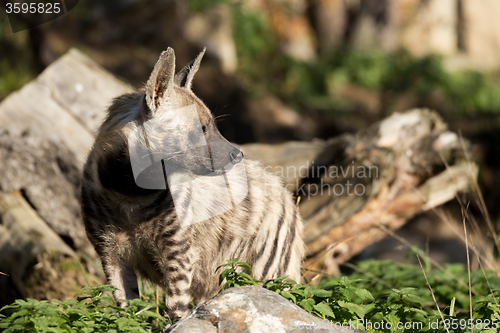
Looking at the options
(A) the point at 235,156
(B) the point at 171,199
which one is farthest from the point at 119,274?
(A) the point at 235,156

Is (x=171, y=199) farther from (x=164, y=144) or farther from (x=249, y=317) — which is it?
(x=249, y=317)

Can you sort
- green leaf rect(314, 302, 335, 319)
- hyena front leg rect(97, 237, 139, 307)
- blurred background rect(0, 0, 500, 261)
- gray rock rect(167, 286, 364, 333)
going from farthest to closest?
blurred background rect(0, 0, 500, 261)
hyena front leg rect(97, 237, 139, 307)
green leaf rect(314, 302, 335, 319)
gray rock rect(167, 286, 364, 333)

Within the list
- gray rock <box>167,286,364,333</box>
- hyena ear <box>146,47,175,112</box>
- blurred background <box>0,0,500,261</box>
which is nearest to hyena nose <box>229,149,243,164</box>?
hyena ear <box>146,47,175,112</box>

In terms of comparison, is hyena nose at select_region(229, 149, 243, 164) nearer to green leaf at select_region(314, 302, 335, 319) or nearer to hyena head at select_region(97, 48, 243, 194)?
hyena head at select_region(97, 48, 243, 194)

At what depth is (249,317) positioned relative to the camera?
2146mm

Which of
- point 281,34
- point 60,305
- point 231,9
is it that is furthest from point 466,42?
point 60,305

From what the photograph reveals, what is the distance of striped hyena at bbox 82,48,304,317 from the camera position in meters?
2.70

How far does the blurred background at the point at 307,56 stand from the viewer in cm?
959

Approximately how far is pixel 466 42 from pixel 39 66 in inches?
520

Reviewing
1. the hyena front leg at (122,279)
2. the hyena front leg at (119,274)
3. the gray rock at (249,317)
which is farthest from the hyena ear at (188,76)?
the gray rock at (249,317)

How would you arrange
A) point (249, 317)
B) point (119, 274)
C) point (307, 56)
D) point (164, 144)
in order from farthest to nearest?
point (307, 56) → point (119, 274) → point (164, 144) → point (249, 317)

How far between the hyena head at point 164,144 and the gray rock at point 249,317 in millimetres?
888

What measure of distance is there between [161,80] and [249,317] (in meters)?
1.44

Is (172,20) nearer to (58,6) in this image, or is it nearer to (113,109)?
(58,6)
